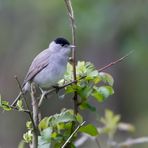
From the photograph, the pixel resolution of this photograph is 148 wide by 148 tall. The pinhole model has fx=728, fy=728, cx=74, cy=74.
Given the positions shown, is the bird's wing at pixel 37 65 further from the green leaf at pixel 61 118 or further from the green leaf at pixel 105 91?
the green leaf at pixel 61 118

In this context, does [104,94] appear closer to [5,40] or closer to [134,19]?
A: [134,19]


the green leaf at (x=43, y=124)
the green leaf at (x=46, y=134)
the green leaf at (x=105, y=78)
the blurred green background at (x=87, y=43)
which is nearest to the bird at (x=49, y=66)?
the green leaf at (x=105, y=78)

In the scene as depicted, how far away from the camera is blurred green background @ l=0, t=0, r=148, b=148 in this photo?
1137 centimetres

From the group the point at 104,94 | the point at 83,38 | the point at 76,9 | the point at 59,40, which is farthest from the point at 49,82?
the point at 83,38

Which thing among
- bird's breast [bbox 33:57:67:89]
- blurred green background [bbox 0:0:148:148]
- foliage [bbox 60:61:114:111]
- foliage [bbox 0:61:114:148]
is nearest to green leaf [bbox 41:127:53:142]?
foliage [bbox 0:61:114:148]

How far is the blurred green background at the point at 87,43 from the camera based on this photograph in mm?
11367

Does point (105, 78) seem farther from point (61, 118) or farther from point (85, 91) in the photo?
point (61, 118)

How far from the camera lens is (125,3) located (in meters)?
11.8

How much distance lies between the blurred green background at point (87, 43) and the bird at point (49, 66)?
5.27m

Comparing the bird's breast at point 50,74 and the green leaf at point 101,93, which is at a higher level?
the green leaf at point 101,93

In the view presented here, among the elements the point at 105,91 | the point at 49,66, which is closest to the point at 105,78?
the point at 105,91

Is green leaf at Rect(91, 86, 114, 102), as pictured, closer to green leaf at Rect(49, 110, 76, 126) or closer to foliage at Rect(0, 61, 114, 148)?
foliage at Rect(0, 61, 114, 148)

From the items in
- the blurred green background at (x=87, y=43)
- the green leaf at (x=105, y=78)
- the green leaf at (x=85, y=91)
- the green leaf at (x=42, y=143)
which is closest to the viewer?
the green leaf at (x=42, y=143)

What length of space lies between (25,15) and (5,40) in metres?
0.64
